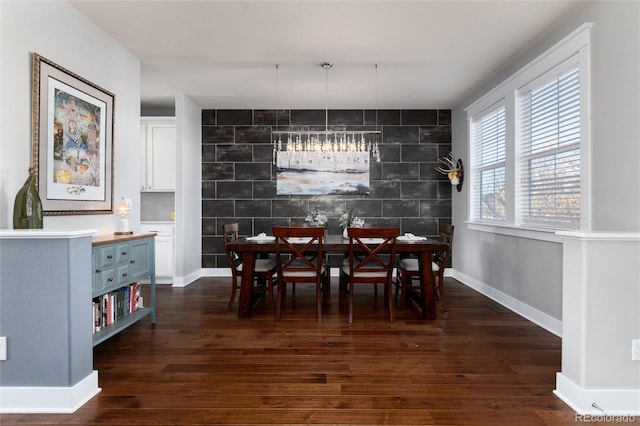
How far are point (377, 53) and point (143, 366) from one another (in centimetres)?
343

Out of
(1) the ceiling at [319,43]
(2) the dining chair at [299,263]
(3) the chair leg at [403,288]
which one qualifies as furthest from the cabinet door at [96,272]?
(3) the chair leg at [403,288]

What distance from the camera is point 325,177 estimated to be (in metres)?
6.07

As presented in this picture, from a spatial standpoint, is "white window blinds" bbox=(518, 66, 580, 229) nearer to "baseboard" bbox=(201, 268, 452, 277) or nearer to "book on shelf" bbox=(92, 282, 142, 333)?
"baseboard" bbox=(201, 268, 452, 277)

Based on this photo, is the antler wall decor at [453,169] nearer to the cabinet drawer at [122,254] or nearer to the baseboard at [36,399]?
the cabinet drawer at [122,254]

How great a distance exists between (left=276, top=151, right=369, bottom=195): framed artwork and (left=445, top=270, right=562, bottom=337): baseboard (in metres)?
2.09

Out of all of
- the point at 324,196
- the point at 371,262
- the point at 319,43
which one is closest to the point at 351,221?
the point at 371,262

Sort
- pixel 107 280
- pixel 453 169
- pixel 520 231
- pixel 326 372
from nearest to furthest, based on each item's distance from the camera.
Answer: pixel 326 372, pixel 107 280, pixel 520 231, pixel 453 169

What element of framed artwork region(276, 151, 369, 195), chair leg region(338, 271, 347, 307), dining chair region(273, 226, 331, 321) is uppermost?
framed artwork region(276, 151, 369, 195)

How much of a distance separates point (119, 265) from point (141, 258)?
385 millimetres

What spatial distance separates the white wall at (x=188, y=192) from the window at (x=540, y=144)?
3.97 meters

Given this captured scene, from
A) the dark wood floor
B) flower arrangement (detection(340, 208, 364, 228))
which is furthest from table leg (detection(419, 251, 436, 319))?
flower arrangement (detection(340, 208, 364, 228))

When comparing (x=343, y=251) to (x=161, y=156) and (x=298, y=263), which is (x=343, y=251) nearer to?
(x=298, y=263)

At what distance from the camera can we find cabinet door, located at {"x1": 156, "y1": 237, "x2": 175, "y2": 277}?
539cm

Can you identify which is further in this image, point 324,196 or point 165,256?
point 324,196
